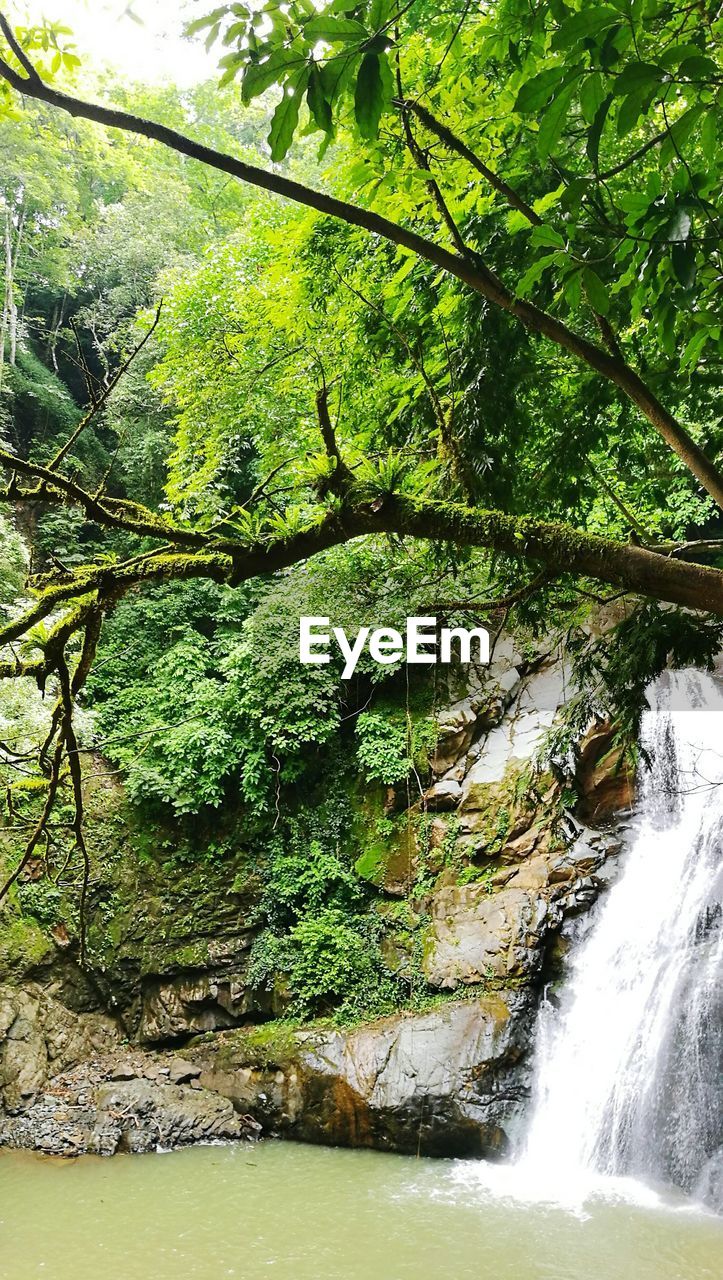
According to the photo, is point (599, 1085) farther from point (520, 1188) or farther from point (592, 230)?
point (592, 230)

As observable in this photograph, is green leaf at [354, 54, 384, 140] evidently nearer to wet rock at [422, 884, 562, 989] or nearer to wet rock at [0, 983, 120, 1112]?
wet rock at [422, 884, 562, 989]

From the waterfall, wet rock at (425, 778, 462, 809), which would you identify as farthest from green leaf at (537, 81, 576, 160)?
wet rock at (425, 778, 462, 809)

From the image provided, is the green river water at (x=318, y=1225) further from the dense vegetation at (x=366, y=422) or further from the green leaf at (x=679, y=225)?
the green leaf at (x=679, y=225)

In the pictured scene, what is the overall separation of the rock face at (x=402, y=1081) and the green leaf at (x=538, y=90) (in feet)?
25.1

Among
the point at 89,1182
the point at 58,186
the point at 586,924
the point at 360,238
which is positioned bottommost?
the point at 89,1182

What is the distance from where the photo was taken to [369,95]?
93 centimetres

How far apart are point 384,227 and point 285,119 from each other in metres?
0.62

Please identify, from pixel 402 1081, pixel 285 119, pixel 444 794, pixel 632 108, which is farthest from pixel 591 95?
pixel 444 794

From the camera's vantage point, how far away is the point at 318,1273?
5.33m

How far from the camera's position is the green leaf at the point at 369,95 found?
3.04 feet

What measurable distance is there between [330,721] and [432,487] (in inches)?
292

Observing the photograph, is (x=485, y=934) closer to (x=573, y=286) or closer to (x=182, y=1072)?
(x=182, y=1072)

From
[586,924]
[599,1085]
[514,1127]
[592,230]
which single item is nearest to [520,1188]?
[514,1127]

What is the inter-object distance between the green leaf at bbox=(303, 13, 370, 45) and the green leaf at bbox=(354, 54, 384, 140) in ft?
0.09
